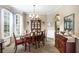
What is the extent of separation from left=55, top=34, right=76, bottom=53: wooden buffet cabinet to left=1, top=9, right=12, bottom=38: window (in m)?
1.31

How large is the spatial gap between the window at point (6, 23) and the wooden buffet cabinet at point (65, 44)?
4.30ft

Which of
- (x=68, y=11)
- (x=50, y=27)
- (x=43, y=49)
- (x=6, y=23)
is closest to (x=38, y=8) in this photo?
(x=50, y=27)

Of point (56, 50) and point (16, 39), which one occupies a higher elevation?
point (16, 39)

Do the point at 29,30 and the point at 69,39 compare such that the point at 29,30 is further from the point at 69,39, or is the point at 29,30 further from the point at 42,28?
the point at 69,39

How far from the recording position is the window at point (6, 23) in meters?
2.76

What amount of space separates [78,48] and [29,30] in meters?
1.39

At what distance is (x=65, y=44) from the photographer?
9.36 feet

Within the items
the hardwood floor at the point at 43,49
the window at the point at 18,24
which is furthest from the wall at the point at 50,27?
the window at the point at 18,24

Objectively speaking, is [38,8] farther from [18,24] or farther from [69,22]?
[69,22]

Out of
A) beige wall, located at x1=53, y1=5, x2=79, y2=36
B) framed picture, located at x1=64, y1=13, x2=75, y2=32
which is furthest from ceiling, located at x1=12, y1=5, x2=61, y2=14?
framed picture, located at x1=64, y1=13, x2=75, y2=32

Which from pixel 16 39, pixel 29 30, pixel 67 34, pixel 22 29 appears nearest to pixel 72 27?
pixel 67 34

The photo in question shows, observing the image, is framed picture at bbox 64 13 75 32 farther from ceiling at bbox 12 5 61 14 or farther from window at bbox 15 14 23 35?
window at bbox 15 14 23 35
